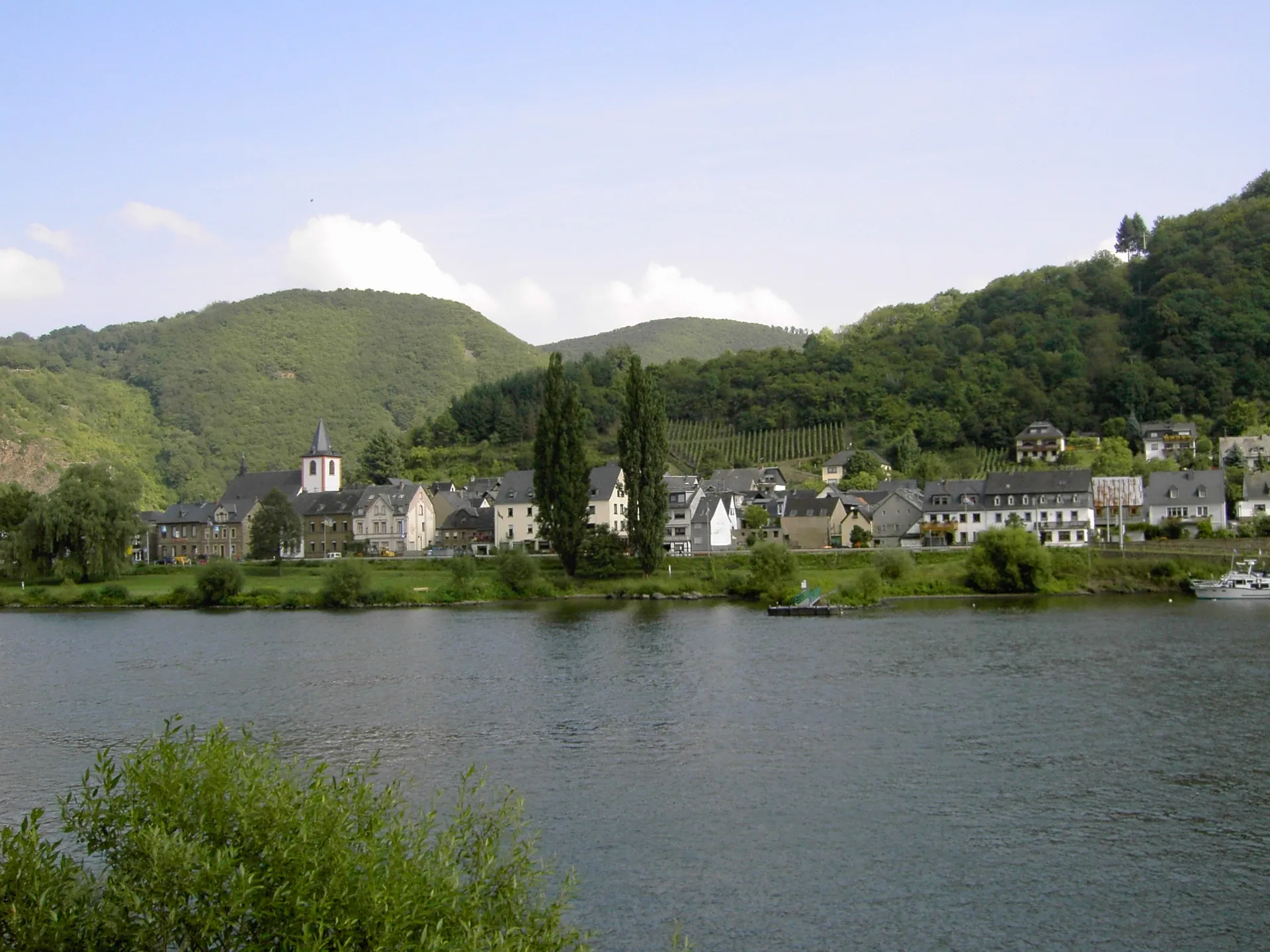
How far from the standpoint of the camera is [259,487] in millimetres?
103875

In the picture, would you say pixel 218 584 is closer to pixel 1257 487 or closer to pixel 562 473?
pixel 562 473

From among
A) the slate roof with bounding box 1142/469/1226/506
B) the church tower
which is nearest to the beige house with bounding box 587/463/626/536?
the church tower

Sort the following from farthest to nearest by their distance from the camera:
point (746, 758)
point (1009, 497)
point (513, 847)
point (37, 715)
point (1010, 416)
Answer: point (1010, 416) < point (1009, 497) < point (37, 715) < point (746, 758) < point (513, 847)

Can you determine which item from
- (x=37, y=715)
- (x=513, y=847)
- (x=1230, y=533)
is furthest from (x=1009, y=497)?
(x=513, y=847)

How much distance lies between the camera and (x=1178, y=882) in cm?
2042

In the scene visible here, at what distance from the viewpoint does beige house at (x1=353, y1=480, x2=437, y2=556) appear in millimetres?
93250

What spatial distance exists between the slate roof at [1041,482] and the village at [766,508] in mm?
92

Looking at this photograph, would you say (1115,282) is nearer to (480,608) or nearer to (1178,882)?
(480,608)

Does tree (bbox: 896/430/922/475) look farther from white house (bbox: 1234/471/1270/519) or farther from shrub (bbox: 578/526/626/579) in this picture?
shrub (bbox: 578/526/626/579)

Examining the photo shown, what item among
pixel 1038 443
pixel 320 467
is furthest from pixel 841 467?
pixel 320 467

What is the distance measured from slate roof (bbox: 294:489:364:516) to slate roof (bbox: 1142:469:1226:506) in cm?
5836

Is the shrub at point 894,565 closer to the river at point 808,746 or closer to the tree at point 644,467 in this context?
the river at point 808,746

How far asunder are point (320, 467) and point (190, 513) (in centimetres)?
1242

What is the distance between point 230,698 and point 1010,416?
91120mm
